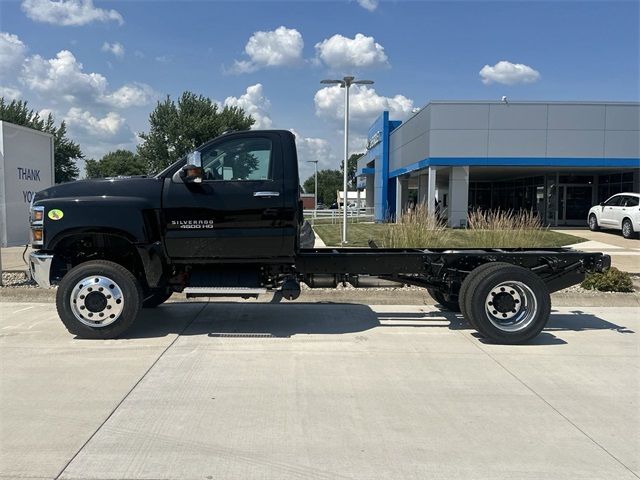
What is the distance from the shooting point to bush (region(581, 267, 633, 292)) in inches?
366

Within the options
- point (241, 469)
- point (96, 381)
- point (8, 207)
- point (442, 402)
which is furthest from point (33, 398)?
point (8, 207)

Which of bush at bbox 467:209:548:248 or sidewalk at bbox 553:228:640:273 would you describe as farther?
sidewalk at bbox 553:228:640:273

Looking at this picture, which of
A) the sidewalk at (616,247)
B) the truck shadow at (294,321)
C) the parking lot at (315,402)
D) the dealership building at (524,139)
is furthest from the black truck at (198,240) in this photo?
the dealership building at (524,139)

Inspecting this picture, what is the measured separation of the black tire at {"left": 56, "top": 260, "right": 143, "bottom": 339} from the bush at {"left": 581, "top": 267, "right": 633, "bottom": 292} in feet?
24.3

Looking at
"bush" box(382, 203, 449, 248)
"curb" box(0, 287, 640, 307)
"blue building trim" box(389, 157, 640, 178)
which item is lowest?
"curb" box(0, 287, 640, 307)

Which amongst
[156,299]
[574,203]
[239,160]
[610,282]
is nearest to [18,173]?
[156,299]

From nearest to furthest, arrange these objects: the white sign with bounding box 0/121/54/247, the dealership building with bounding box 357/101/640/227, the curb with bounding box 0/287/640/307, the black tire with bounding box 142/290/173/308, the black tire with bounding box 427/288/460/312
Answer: the black tire with bounding box 142/290/173/308, the black tire with bounding box 427/288/460/312, the curb with bounding box 0/287/640/307, the white sign with bounding box 0/121/54/247, the dealership building with bounding box 357/101/640/227

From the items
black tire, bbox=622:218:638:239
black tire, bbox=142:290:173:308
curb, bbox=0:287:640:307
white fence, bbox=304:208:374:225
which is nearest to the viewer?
black tire, bbox=142:290:173:308

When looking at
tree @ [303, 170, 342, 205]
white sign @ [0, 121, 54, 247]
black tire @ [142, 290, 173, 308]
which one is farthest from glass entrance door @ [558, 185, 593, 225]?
tree @ [303, 170, 342, 205]

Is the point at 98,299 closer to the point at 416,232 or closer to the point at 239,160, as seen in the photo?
the point at 239,160

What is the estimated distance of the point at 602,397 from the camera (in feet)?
15.9

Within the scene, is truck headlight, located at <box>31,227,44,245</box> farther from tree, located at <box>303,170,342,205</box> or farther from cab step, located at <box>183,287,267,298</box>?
tree, located at <box>303,170,342,205</box>

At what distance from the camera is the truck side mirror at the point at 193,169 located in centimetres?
601

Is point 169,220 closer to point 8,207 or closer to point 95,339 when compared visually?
point 95,339
